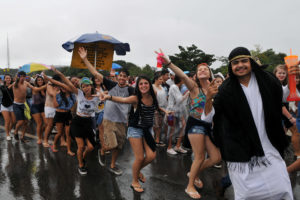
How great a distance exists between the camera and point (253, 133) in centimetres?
212

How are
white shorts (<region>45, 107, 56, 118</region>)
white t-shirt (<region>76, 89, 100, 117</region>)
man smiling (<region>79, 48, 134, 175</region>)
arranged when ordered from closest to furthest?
man smiling (<region>79, 48, 134, 175</region>), white t-shirt (<region>76, 89, 100, 117</region>), white shorts (<region>45, 107, 56, 118</region>)

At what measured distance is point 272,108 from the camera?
7.11 feet

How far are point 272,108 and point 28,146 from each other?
20.3ft

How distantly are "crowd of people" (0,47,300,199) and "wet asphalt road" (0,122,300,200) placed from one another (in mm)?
207

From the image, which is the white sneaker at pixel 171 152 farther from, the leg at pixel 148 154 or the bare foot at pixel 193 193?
the bare foot at pixel 193 193

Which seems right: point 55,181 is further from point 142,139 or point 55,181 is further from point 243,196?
point 243,196

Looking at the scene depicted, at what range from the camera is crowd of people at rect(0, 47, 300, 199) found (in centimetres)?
215

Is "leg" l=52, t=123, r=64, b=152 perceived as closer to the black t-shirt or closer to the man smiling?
the man smiling

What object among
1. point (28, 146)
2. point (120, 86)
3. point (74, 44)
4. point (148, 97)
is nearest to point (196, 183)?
point (148, 97)

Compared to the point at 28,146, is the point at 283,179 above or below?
above

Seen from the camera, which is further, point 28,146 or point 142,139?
point 28,146

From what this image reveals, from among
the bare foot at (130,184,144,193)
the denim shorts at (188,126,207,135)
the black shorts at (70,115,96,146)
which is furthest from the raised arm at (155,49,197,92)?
the black shorts at (70,115,96,146)

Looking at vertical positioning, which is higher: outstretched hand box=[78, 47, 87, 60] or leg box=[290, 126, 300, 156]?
outstretched hand box=[78, 47, 87, 60]

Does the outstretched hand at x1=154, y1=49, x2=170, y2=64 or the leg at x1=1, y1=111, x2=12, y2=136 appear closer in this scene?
the outstretched hand at x1=154, y1=49, x2=170, y2=64
